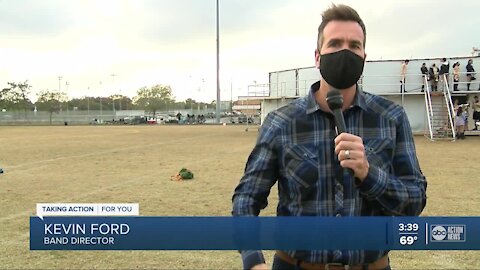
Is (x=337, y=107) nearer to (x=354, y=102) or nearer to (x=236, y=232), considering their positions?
(x=354, y=102)

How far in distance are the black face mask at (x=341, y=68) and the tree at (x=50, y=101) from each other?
9845 cm

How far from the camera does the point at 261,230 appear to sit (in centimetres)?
216

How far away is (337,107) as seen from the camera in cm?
190

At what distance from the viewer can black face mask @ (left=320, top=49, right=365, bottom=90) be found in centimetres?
194

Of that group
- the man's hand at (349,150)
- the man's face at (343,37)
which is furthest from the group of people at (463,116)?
the man's hand at (349,150)

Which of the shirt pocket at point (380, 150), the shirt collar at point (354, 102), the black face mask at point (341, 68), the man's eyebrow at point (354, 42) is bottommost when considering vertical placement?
the shirt pocket at point (380, 150)

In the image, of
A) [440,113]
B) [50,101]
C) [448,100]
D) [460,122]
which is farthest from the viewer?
[50,101]

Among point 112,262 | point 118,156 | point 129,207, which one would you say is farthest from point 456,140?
point 129,207

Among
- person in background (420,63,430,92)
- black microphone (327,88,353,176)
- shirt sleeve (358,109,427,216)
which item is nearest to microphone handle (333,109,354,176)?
black microphone (327,88,353,176)

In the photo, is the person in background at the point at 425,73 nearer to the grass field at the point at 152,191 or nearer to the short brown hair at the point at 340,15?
the grass field at the point at 152,191

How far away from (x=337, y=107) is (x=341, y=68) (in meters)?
0.16

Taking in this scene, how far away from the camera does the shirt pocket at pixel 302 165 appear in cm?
197

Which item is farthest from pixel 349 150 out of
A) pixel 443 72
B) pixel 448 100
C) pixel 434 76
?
pixel 434 76

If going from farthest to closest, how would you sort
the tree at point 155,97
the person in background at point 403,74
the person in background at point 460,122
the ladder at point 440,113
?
1. the tree at point 155,97
2. the person in background at point 403,74
3. the ladder at point 440,113
4. the person in background at point 460,122
